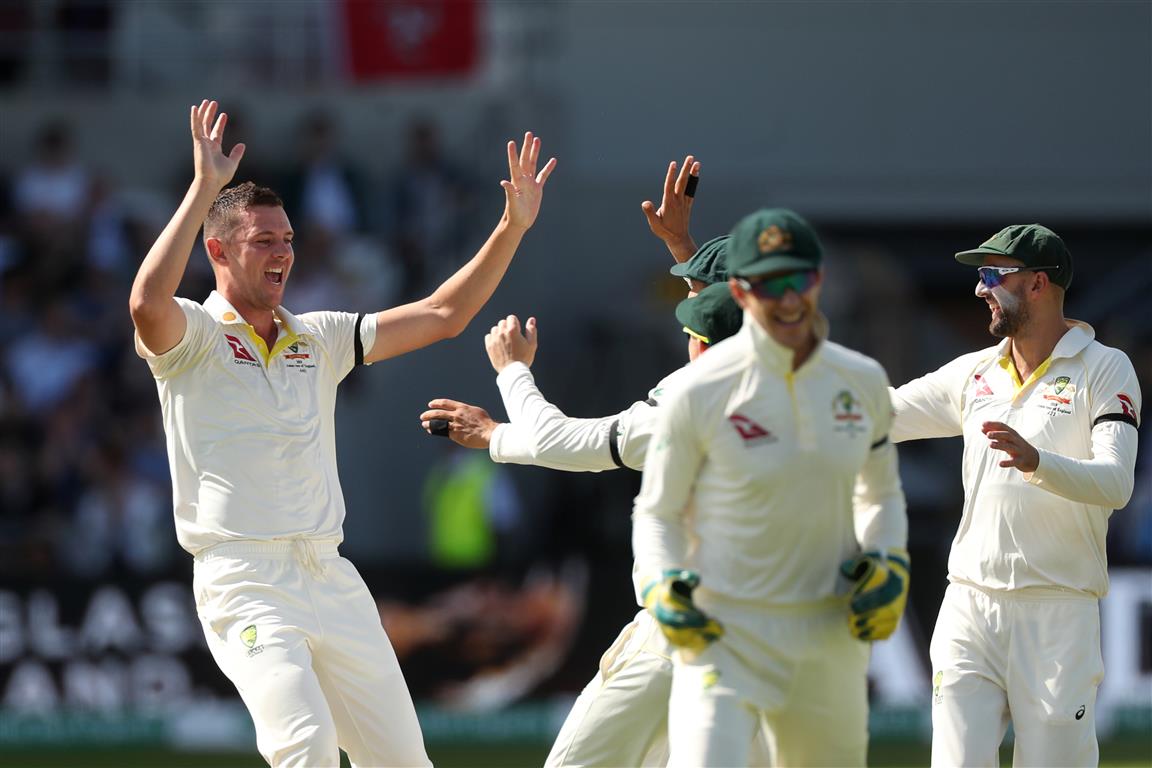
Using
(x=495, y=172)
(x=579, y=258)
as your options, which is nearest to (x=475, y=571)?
(x=495, y=172)

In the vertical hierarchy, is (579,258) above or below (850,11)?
below

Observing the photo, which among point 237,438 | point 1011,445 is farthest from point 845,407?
point 237,438

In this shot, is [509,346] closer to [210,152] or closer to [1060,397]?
[210,152]

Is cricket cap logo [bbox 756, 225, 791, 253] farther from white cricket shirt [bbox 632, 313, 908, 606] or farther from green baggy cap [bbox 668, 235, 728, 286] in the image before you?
green baggy cap [bbox 668, 235, 728, 286]

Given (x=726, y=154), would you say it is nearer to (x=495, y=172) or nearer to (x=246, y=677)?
(x=495, y=172)

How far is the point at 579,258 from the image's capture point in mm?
18234

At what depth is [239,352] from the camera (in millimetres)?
6117

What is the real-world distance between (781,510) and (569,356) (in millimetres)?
12597

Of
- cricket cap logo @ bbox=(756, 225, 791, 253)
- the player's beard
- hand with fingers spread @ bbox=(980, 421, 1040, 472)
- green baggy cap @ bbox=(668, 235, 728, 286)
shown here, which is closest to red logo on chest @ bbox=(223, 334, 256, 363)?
green baggy cap @ bbox=(668, 235, 728, 286)

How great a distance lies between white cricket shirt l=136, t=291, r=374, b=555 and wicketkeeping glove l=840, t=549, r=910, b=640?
203 centimetres

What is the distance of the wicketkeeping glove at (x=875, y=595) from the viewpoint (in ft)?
15.9

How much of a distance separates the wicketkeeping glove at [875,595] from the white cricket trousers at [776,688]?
80 millimetres

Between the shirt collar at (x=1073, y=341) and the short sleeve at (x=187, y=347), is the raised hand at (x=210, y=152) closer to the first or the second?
the short sleeve at (x=187, y=347)

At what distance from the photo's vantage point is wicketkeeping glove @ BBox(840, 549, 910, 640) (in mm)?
4855
